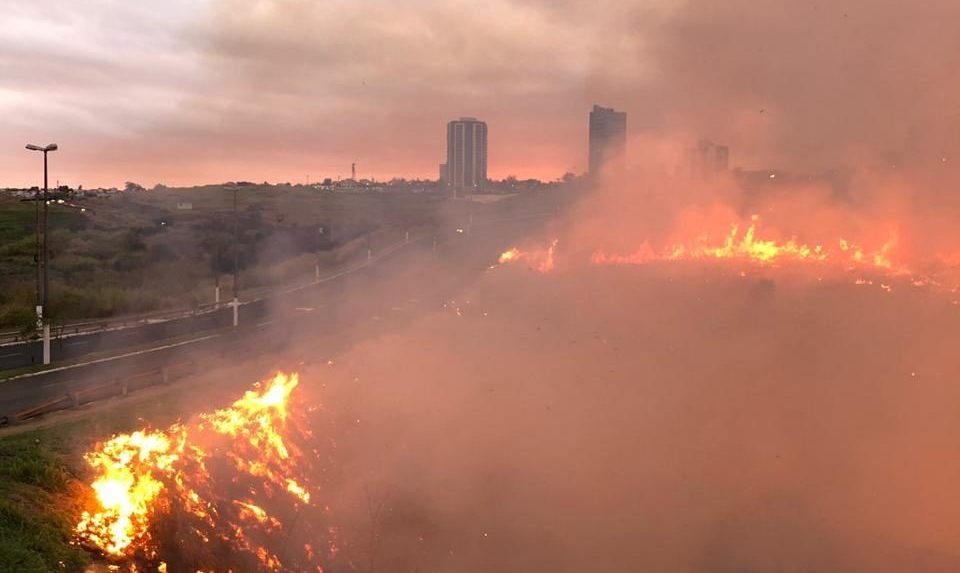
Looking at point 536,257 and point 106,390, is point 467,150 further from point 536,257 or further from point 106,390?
point 106,390

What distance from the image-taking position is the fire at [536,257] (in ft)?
176

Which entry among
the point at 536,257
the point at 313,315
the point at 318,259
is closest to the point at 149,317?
the point at 313,315

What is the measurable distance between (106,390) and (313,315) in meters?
18.2

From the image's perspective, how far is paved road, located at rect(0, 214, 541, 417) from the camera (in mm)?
26141

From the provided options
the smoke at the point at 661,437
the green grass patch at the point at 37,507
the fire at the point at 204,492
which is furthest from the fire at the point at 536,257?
the green grass patch at the point at 37,507

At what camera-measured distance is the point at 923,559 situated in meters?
17.3

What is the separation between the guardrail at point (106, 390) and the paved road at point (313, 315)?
88 cm

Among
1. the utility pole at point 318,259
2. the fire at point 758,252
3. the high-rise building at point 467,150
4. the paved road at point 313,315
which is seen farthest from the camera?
the high-rise building at point 467,150

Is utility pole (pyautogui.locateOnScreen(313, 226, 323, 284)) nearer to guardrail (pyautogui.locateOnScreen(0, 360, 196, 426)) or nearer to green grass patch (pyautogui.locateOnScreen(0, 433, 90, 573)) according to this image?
guardrail (pyautogui.locateOnScreen(0, 360, 196, 426))

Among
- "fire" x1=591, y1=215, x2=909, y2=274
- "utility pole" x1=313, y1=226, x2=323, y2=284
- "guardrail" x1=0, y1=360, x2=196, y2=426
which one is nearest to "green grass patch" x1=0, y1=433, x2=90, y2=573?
"guardrail" x1=0, y1=360, x2=196, y2=426

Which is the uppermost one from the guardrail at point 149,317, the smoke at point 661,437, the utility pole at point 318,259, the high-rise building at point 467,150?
the high-rise building at point 467,150

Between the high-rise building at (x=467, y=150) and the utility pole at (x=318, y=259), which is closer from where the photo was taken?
the utility pole at (x=318, y=259)

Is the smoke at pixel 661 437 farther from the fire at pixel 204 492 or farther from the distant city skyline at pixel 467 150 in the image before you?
the distant city skyline at pixel 467 150

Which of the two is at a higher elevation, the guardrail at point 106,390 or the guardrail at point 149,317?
the guardrail at point 149,317
